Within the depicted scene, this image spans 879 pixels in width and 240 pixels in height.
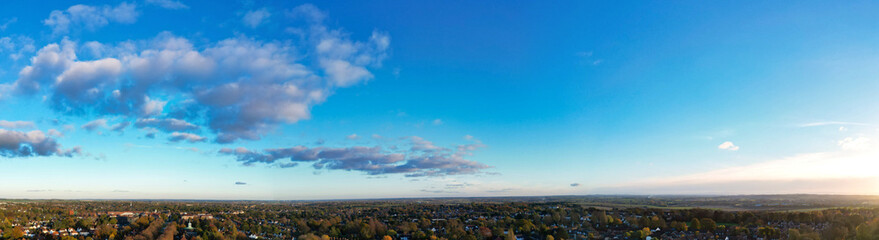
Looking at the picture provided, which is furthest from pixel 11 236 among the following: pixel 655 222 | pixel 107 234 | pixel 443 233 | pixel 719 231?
pixel 719 231

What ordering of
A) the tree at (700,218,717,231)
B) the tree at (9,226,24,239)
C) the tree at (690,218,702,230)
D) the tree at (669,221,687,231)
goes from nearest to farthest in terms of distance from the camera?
1. the tree at (700,218,717,231)
2. the tree at (669,221,687,231)
3. the tree at (690,218,702,230)
4. the tree at (9,226,24,239)

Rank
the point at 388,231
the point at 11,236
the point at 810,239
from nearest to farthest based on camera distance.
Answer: the point at 810,239, the point at 11,236, the point at 388,231

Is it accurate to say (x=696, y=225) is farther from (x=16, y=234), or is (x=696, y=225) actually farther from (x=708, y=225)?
(x=16, y=234)

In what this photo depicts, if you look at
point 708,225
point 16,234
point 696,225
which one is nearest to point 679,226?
point 696,225

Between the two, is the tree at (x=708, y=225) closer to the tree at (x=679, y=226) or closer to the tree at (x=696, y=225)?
the tree at (x=696, y=225)

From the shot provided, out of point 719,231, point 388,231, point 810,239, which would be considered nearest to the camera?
point 810,239

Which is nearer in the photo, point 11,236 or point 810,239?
point 810,239

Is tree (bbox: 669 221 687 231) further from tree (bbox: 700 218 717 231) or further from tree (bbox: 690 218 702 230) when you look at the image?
tree (bbox: 700 218 717 231)

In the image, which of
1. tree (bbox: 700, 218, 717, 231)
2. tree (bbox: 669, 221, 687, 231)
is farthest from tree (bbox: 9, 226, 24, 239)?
tree (bbox: 700, 218, 717, 231)

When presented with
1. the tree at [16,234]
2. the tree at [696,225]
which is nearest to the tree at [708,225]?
the tree at [696,225]

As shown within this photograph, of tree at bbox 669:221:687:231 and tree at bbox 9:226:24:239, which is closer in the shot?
tree at bbox 669:221:687:231

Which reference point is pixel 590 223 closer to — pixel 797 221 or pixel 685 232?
pixel 685 232
